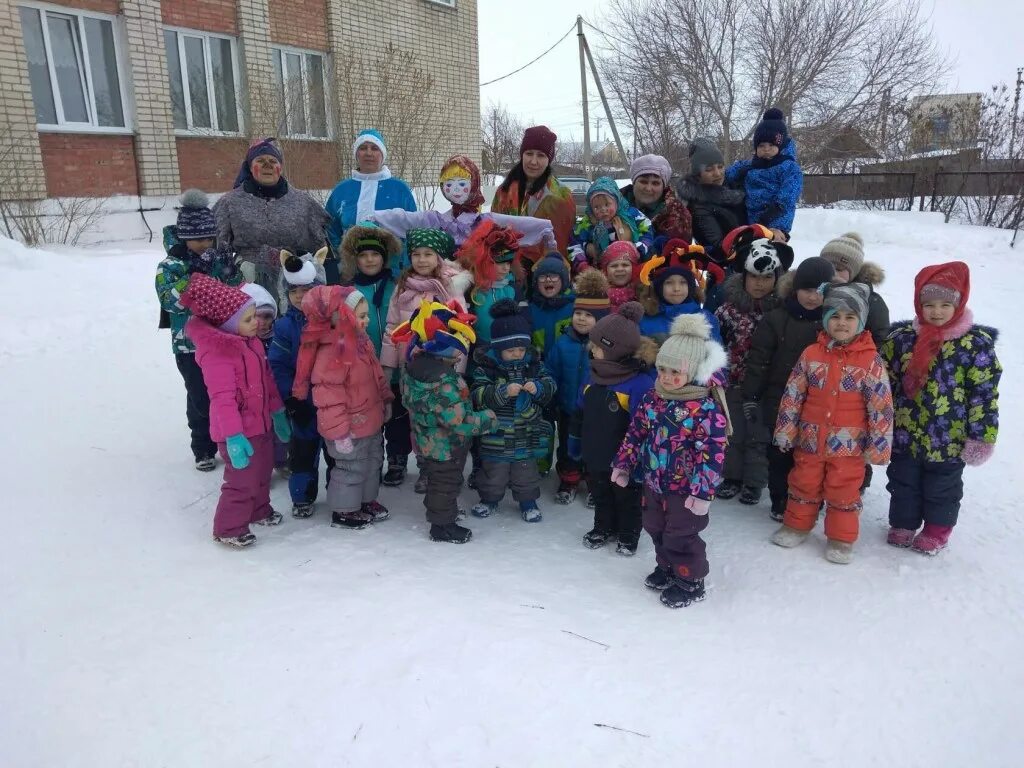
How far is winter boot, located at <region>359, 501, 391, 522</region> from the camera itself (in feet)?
12.9

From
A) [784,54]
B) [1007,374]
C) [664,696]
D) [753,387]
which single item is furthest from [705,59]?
[664,696]

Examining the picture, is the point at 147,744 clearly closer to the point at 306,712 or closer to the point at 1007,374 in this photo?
the point at 306,712

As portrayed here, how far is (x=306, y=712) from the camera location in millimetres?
2443

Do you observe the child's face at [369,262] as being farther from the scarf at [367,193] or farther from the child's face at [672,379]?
the child's face at [672,379]

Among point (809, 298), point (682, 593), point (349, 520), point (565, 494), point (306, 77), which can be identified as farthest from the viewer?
point (306, 77)

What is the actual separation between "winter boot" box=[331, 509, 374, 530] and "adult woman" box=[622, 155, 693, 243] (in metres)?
2.67

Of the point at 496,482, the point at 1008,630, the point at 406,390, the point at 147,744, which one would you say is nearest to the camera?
the point at 147,744

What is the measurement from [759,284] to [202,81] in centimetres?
1107

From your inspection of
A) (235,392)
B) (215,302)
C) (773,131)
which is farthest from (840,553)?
(215,302)

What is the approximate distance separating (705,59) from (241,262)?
19.3m

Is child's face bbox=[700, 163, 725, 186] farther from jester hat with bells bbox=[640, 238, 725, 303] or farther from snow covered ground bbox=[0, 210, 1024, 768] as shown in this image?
snow covered ground bbox=[0, 210, 1024, 768]

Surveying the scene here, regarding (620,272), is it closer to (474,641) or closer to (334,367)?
(334,367)

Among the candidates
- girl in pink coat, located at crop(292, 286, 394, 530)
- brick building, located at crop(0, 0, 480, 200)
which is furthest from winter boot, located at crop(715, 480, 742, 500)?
brick building, located at crop(0, 0, 480, 200)

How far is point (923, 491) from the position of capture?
3.58 metres
